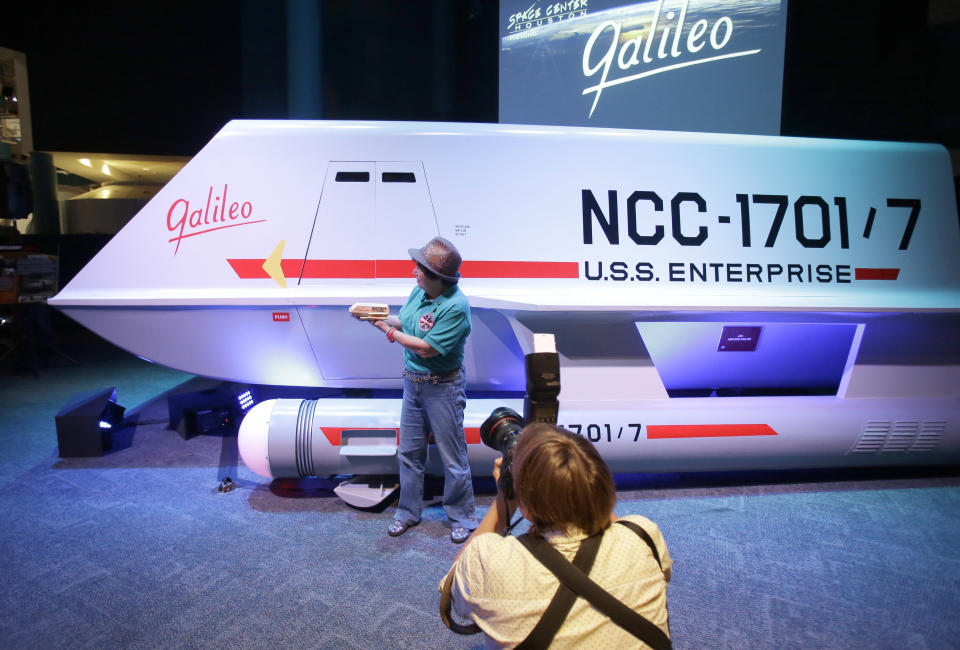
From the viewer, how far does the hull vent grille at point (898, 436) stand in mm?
3549

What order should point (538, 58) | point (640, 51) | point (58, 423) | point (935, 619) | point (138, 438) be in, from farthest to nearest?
point (538, 58), point (640, 51), point (138, 438), point (58, 423), point (935, 619)

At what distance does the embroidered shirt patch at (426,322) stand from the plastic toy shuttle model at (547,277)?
2.54ft

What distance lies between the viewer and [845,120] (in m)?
5.97

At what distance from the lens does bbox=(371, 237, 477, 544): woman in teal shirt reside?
262 centimetres

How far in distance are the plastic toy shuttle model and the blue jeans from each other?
0.30m

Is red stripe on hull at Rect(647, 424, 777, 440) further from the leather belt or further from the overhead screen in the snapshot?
the overhead screen

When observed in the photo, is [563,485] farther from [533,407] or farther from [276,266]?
[276,266]

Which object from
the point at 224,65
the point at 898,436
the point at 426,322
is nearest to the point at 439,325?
the point at 426,322

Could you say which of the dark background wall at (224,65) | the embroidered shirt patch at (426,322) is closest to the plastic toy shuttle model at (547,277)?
the embroidered shirt patch at (426,322)

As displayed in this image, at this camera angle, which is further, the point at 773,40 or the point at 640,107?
the point at 640,107

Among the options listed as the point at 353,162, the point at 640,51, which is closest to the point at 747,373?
the point at 640,51

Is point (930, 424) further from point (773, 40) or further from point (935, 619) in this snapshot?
point (773, 40)

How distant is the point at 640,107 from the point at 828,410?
3314mm

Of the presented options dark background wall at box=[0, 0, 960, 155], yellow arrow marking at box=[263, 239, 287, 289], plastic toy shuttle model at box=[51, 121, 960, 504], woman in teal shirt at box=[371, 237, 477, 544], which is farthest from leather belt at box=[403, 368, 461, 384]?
dark background wall at box=[0, 0, 960, 155]
